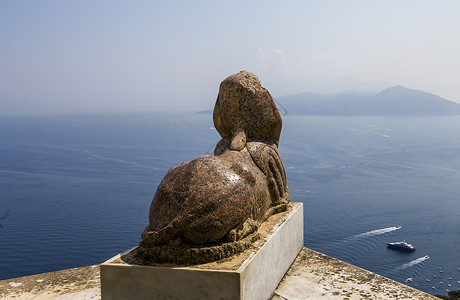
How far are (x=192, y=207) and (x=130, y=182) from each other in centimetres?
4383

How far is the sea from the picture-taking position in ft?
95.1

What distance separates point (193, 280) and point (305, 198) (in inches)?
1443

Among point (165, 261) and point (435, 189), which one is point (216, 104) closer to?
point (165, 261)

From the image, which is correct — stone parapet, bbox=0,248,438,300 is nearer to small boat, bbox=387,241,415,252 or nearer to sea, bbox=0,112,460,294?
sea, bbox=0,112,460,294

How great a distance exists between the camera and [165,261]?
501cm

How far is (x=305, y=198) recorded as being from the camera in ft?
133

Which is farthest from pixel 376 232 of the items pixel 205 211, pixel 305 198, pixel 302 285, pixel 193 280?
pixel 193 280

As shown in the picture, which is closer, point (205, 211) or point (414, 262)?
point (205, 211)

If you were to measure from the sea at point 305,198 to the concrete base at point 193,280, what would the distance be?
23623 mm

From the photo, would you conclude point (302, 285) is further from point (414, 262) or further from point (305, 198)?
point (305, 198)

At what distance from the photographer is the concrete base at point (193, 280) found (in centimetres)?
467

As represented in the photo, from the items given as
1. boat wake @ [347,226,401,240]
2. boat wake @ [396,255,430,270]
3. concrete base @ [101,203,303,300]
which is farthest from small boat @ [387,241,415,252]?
concrete base @ [101,203,303,300]

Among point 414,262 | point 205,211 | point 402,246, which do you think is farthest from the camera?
point 402,246

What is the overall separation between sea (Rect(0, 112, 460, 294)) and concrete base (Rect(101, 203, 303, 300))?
2362cm
